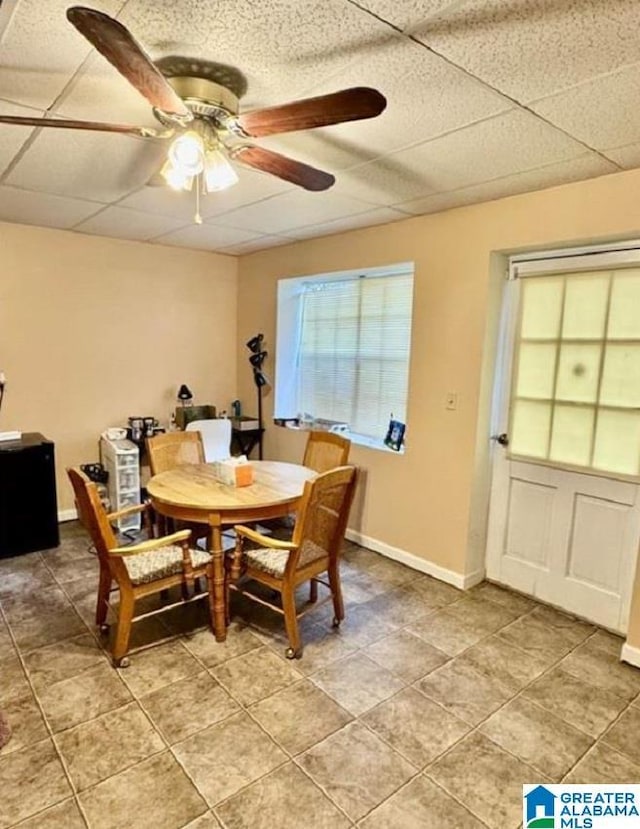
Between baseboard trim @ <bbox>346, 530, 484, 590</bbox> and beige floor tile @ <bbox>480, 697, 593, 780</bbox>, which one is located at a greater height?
baseboard trim @ <bbox>346, 530, 484, 590</bbox>

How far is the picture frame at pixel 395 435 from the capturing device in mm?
3705

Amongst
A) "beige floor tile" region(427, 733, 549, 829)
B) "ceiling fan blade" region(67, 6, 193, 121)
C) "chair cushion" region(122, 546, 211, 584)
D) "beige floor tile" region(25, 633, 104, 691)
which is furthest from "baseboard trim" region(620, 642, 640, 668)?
"ceiling fan blade" region(67, 6, 193, 121)

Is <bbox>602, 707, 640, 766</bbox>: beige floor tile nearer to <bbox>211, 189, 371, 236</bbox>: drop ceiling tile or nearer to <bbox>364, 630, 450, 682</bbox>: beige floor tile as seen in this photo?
<bbox>364, 630, 450, 682</bbox>: beige floor tile

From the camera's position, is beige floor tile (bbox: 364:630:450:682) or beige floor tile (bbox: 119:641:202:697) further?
beige floor tile (bbox: 364:630:450:682)

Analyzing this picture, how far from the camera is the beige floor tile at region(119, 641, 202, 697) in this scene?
2.28 meters

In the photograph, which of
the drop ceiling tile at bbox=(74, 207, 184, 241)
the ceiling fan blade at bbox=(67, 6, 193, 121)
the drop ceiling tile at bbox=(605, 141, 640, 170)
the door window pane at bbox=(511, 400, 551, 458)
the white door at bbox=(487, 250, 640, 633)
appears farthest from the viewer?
the drop ceiling tile at bbox=(74, 207, 184, 241)

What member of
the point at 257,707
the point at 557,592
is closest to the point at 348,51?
the point at 257,707

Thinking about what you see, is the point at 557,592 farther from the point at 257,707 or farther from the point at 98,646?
the point at 98,646

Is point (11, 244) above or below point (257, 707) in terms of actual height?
above

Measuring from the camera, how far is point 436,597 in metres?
3.16

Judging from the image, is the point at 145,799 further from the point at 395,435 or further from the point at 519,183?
the point at 519,183

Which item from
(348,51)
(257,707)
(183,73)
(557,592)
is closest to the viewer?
(348,51)

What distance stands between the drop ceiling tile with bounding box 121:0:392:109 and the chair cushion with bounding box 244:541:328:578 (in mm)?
1991

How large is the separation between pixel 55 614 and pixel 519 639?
259 cm
